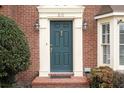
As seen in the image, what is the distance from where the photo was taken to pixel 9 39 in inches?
392

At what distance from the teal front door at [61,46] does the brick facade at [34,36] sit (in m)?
0.56

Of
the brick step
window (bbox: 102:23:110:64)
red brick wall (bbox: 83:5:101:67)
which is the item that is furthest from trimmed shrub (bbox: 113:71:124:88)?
the brick step

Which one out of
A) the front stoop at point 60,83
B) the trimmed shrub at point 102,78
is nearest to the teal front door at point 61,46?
the front stoop at point 60,83

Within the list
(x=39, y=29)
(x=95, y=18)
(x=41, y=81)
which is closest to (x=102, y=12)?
(x=95, y=18)

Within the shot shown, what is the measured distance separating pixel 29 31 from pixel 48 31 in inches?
27.7

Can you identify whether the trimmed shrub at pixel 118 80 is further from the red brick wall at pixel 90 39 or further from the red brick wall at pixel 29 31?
the red brick wall at pixel 29 31

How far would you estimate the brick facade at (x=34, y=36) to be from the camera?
1242 centimetres

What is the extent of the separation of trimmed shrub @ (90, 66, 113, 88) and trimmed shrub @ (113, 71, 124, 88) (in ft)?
0.68

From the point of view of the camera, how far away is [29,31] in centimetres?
1243

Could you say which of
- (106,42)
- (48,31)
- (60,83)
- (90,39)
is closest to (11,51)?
(60,83)

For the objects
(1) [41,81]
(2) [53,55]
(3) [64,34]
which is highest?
(3) [64,34]

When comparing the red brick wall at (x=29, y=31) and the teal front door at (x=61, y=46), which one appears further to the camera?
the teal front door at (x=61, y=46)

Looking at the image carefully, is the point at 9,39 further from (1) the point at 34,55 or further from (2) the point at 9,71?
(1) the point at 34,55
